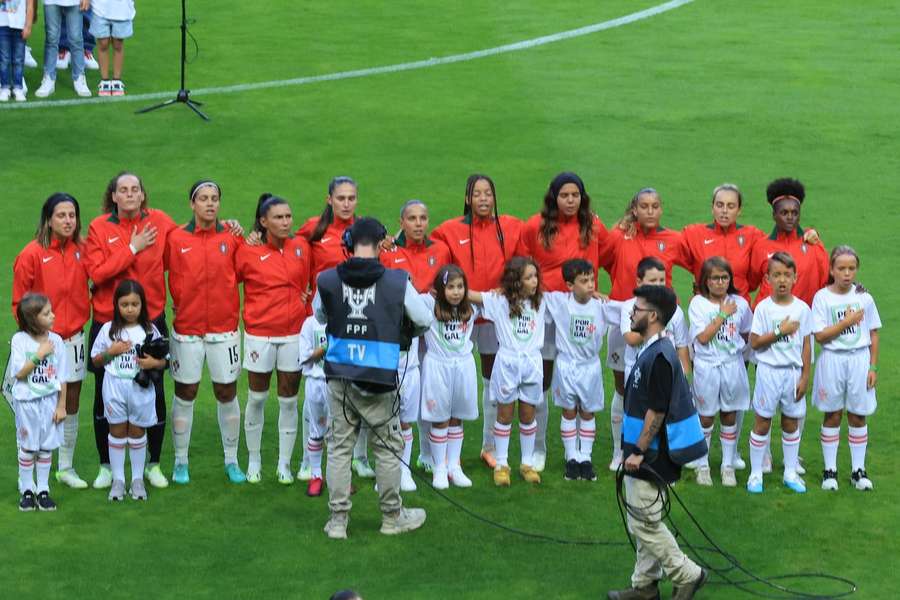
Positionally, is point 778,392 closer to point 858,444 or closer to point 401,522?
point 858,444

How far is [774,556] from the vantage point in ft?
32.1

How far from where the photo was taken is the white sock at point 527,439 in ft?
36.6

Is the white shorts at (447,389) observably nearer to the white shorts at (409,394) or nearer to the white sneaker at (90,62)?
the white shorts at (409,394)

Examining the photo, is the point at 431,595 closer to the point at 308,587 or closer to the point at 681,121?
the point at 308,587

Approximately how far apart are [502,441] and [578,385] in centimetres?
70

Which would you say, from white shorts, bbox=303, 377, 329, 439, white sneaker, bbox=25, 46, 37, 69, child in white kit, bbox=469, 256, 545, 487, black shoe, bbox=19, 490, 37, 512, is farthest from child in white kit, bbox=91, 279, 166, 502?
white sneaker, bbox=25, 46, 37, 69

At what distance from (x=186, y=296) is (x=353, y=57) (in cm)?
1136

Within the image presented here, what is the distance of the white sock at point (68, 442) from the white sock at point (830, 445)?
18.0 feet

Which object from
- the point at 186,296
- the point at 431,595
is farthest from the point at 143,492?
the point at 431,595

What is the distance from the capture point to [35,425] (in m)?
10.3

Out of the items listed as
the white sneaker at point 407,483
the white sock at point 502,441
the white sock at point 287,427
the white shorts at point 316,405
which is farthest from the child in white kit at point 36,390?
the white sock at point 502,441

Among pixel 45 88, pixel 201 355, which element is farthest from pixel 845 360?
pixel 45 88

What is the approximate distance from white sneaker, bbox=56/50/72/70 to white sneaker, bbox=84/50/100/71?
243 mm

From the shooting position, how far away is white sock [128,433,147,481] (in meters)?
10.7
